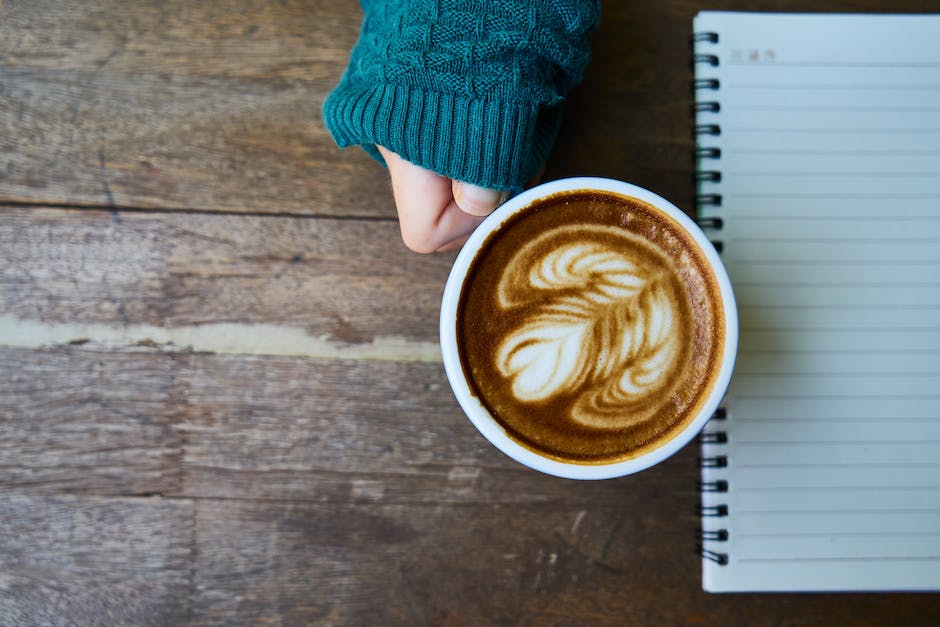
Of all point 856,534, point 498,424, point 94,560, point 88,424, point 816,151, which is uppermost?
point 816,151

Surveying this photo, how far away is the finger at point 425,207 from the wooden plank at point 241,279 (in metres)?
0.09

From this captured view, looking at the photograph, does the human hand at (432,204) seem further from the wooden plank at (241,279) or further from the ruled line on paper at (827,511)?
Answer: the ruled line on paper at (827,511)

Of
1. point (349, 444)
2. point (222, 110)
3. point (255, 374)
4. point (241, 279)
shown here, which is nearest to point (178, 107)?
point (222, 110)

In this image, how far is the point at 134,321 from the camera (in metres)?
0.78

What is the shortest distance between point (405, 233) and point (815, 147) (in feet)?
1.67

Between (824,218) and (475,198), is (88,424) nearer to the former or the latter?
(475,198)

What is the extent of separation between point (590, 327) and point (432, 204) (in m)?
0.21

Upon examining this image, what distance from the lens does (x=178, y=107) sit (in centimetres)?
79

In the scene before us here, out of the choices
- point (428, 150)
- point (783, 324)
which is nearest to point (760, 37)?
point (783, 324)

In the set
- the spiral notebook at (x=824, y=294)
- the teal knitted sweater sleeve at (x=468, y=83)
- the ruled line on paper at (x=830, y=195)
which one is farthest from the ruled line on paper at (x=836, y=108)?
the teal knitted sweater sleeve at (x=468, y=83)

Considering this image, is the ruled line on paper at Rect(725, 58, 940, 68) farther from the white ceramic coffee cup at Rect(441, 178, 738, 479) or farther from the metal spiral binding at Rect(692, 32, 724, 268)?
the white ceramic coffee cup at Rect(441, 178, 738, 479)

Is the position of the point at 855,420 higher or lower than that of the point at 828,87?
lower

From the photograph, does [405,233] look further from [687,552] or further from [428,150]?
[687,552]

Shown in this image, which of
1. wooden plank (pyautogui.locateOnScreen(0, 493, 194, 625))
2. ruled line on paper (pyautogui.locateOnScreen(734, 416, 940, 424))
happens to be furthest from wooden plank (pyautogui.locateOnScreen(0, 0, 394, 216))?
ruled line on paper (pyautogui.locateOnScreen(734, 416, 940, 424))
